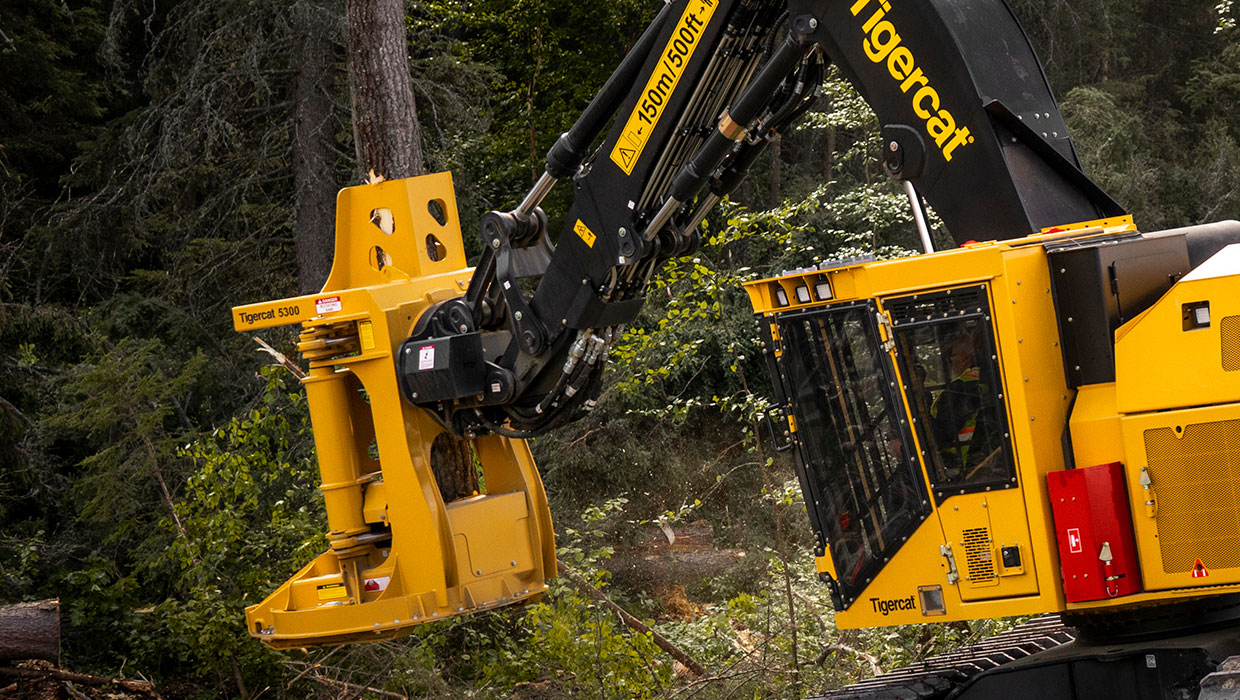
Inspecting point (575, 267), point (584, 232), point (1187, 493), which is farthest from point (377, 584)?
point (1187, 493)

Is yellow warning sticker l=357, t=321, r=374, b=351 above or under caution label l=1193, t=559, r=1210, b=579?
above

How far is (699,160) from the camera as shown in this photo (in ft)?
16.7

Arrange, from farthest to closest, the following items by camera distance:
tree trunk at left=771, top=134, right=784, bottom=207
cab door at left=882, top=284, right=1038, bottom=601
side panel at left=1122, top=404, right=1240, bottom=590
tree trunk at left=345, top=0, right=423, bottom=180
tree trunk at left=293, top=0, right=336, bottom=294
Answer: tree trunk at left=771, top=134, right=784, bottom=207 → tree trunk at left=293, top=0, right=336, bottom=294 → tree trunk at left=345, top=0, right=423, bottom=180 → cab door at left=882, top=284, right=1038, bottom=601 → side panel at left=1122, top=404, right=1240, bottom=590

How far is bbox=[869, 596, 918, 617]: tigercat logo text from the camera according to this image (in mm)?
4711

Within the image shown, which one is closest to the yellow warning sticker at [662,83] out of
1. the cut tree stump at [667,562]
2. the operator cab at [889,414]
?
the operator cab at [889,414]

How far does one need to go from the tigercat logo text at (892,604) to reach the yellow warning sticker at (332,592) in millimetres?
2806

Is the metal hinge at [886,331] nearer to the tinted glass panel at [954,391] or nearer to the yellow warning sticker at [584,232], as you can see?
the tinted glass panel at [954,391]

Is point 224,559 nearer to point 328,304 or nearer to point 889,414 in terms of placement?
point 328,304

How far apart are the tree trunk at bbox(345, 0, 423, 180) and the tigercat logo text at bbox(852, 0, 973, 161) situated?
5196 millimetres

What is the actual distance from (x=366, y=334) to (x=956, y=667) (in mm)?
3227

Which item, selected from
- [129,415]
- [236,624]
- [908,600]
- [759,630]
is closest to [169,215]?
[129,415]

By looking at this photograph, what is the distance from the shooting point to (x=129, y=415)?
1045 centimetres

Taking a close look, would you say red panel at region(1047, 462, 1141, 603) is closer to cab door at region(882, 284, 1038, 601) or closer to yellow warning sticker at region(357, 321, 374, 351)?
cab door at region(882, 284, 1038, 601)

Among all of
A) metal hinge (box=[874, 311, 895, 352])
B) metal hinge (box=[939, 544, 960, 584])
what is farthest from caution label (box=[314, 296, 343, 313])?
metal hinge (box=[939, 544, 960, 584])
